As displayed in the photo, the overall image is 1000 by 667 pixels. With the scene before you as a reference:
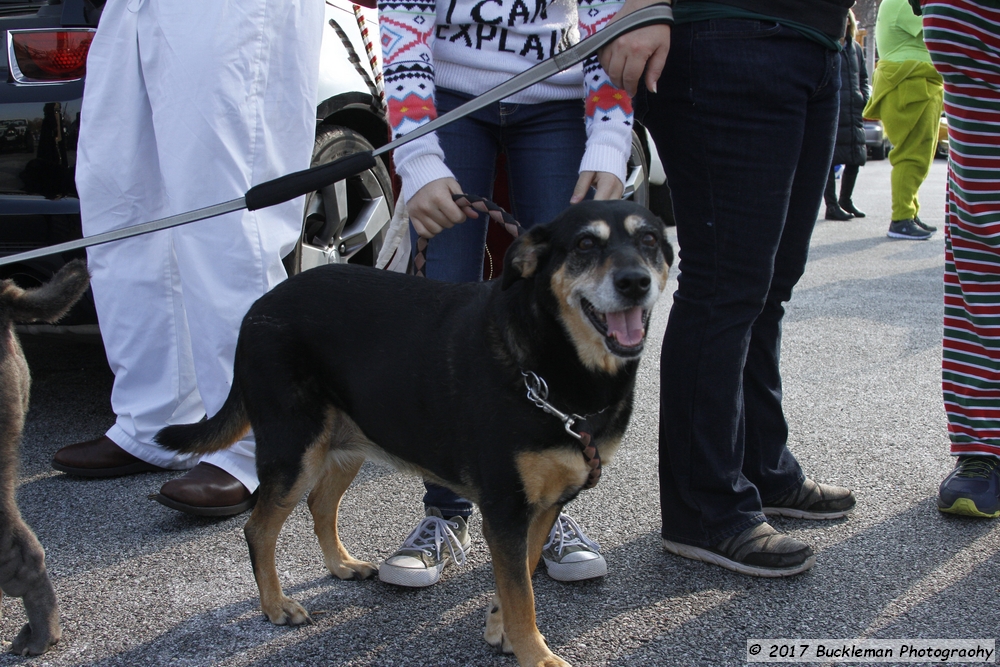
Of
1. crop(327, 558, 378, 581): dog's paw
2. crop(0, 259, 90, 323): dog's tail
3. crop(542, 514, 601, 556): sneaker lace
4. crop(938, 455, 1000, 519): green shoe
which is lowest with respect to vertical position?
crop(327, 558, 378, 581): dog's paw

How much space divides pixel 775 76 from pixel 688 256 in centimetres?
57

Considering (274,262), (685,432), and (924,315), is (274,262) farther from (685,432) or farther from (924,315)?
(924,315)

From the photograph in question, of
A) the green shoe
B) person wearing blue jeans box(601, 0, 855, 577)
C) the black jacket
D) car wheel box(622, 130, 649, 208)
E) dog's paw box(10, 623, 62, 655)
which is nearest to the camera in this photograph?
dog's paw box(10, 623, 62, 655)

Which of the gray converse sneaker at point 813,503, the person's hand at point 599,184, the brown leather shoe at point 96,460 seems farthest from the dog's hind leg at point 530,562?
the brown leather shoe at point 96,460

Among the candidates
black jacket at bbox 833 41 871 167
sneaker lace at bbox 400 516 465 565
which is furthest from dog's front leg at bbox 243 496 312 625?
black jacket at bbox 833 41 871 167

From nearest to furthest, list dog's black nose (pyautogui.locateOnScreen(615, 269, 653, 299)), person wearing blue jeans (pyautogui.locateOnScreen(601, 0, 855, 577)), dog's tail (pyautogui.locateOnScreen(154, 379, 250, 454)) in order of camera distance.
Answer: dog's black nose (pyautogui.locateOnScreen(615, 269, 653, 299)) → person wearing blue jeans (pyautogui.locateOnScreen(601, 0, 855, 577)) → dog's tail (pyautogui.locateOnScreen(154, 379, 250, 454))

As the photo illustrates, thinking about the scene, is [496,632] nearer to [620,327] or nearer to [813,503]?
[620,327]

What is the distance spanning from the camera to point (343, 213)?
406cm

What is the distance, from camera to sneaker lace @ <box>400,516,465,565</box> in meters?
2.56

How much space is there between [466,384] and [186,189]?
1535 mm

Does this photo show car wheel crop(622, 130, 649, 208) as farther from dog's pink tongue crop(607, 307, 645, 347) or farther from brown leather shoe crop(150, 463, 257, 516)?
dog's pink tongue crop(607, 307, 645, 347)

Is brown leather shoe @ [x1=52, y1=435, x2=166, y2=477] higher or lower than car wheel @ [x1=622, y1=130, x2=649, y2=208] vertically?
lower

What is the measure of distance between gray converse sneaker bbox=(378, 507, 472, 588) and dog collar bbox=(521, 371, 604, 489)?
745 millimetres

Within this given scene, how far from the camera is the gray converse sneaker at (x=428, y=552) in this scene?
2475 millimetres
